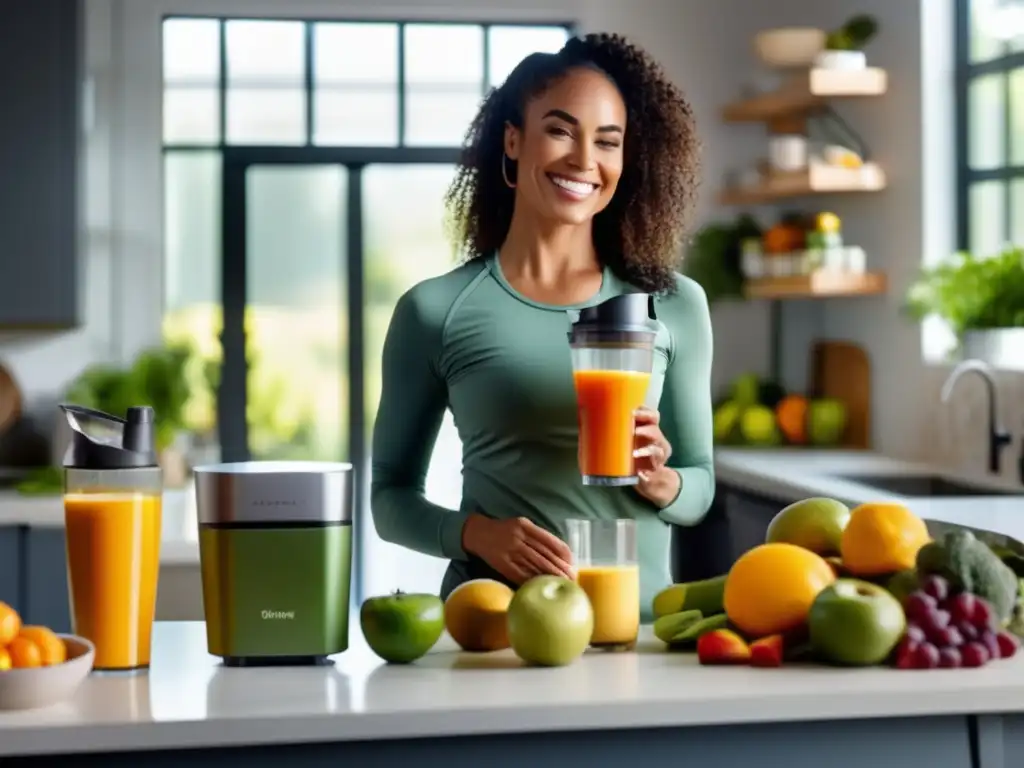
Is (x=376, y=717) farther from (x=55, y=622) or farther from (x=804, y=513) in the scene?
(x=55, y=622)

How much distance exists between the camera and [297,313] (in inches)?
203

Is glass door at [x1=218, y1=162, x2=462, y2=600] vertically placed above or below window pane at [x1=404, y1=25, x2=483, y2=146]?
below

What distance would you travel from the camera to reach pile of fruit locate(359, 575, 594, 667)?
65.5 inches

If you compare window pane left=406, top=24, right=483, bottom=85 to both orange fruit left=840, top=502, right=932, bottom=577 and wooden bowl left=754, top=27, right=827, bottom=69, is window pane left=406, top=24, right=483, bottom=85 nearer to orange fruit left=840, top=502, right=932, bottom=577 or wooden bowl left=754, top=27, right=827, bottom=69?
wooden bowl left=754, top=27, right=827, bottom=69

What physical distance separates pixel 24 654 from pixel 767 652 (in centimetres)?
77

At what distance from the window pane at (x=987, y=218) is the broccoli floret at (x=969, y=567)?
2.77 m

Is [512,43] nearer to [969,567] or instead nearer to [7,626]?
[969,567]

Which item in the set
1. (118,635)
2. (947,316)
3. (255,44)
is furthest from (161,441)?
(118,635)

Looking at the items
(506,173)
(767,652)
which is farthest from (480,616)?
(506,173)

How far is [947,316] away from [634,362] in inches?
99.0

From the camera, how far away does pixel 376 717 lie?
149 cm

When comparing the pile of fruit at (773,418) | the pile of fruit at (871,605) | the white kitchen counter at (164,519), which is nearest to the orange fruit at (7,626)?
the pile of fruit at (871,605)

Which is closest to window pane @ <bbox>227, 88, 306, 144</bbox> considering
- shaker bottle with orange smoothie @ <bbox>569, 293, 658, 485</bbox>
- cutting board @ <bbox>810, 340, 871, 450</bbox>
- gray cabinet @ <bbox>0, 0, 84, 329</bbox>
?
gray cabinet @ <bbox>0, 0, 84, 329</bbox>

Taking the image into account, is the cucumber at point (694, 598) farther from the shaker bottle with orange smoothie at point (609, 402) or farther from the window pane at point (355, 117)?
the window pane at point (355, 117)
